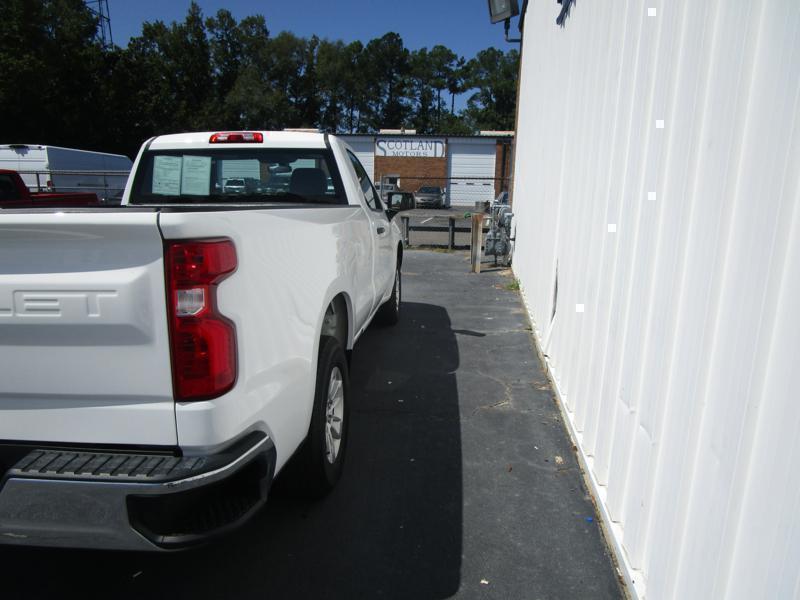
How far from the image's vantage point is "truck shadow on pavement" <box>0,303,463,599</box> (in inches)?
96.2

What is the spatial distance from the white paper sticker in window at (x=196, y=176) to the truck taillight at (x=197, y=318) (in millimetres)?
2961

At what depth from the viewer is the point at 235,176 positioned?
4.55 meters

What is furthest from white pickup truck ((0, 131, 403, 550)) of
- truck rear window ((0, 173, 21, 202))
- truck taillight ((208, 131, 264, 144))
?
truck rear window ((0, 173, 21, 202))

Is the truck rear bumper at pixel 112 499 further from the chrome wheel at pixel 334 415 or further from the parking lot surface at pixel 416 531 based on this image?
the chrome wheel at pixel 334 415

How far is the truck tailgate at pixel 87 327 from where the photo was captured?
175 centimetres

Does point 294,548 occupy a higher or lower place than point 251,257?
lower

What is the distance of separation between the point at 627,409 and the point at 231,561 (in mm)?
2043

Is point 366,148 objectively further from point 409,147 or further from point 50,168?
point 50,168

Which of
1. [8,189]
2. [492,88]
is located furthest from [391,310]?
[492,88]

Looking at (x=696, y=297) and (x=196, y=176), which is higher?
(x=196, y=176)

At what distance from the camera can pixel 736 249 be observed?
66.2 inches

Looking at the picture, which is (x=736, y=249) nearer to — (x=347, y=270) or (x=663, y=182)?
(x=663, y=182)

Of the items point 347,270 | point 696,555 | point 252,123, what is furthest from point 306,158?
point 252,123

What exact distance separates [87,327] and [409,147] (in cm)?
4246
